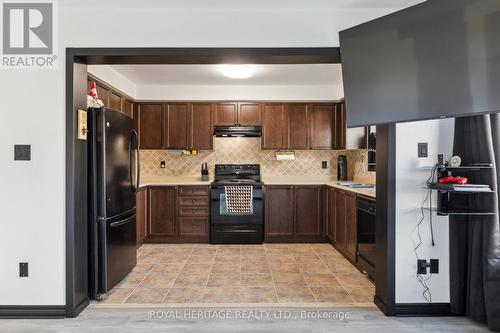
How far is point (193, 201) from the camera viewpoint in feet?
15.0

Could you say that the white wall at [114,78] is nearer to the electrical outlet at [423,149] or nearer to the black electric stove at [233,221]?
the black electric stove at [233,221]

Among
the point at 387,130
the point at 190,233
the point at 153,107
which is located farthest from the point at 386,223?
the point at 153,107

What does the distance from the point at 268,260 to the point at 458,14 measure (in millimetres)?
3013

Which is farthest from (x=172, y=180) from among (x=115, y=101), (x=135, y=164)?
(x=135, y=164)

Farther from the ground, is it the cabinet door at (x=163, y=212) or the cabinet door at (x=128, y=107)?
the cabinet door at (x=128, y=107)

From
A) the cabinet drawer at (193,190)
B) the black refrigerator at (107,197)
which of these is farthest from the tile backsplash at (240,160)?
the black refrigerator at (107,197)

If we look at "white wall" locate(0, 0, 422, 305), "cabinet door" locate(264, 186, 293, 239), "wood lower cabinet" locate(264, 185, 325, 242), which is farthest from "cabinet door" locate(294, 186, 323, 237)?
"white wall" locate(0, 0, 422, 305)

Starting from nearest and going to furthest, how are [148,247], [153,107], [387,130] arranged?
[387,130], [148,247], [153,107]

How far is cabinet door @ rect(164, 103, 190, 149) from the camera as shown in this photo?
4.79m

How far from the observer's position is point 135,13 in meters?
2.43

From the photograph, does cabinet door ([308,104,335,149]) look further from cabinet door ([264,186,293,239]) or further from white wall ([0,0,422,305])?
white wall ([0,0,422,305])

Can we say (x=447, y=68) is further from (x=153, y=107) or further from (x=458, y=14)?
(x=153, y=107)

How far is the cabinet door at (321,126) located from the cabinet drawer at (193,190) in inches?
69.4

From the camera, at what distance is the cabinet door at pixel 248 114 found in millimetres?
4805
